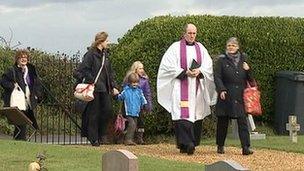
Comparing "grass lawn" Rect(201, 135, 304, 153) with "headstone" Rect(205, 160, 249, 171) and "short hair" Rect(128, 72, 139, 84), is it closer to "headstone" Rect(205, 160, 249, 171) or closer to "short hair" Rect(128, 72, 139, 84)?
"short hair" Rect(128, 72, 139, 84)

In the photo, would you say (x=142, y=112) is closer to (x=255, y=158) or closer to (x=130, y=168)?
(x=255, y=158)

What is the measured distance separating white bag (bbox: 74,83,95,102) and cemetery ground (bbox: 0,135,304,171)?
45.0 inches

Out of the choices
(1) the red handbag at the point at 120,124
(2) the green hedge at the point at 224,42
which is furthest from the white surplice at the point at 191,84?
(2) the green hedge at the point at 224,42

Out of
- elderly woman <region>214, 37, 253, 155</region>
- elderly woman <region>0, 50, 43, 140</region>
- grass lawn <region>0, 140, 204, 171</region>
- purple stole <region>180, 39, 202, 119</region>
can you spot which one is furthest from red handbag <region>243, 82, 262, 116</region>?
elderly woman <region>0, 50, 43, 140</region>

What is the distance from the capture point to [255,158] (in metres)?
14.3

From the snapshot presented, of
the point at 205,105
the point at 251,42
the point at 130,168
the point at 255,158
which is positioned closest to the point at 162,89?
the point at 205,105

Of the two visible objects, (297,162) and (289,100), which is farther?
(289,100)

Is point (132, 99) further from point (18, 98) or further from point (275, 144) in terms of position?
point (275, 144)

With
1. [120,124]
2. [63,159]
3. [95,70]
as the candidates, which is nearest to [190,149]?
[95,70]

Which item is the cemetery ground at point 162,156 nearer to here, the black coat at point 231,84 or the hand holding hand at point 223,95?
the black coat at point 231,84

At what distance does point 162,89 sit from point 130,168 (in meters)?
7.73

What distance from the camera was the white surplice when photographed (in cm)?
1478

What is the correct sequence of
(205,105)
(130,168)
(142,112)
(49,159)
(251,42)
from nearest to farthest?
1. (130,168)
2. (49,159)
3. (205,105)
4. (142,112)
5. (251,42)

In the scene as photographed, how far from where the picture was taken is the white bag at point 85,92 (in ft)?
50.6
